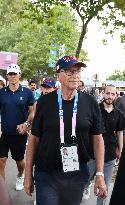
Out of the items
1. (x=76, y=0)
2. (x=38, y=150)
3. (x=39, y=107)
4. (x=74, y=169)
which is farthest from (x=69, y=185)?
(x=76, y=0)

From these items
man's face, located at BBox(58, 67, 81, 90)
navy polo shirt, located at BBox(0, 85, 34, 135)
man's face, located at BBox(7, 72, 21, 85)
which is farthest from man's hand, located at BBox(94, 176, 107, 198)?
man's face, located at BBox(7, 72, 21, 85)

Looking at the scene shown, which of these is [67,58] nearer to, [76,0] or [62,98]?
[62,98]

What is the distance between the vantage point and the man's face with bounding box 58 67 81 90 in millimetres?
4312

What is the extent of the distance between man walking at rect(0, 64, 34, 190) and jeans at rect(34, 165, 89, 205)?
7.40 ft

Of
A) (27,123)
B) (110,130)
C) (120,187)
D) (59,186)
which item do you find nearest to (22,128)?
(27,123)

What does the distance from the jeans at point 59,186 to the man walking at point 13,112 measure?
2.25m

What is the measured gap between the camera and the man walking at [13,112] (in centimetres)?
676

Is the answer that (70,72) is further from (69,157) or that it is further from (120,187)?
(120,187)

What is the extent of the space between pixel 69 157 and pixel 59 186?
0.98ft

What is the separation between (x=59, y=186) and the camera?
4.36 meters

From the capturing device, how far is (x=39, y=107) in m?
4.37

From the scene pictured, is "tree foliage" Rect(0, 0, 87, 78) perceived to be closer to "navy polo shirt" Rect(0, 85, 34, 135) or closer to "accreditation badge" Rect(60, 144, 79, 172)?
"navy polo shirt" Rect(0, 85, 34, 135)

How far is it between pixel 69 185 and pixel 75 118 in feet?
2.04

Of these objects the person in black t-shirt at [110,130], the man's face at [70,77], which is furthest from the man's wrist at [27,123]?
the man's face at [70,77]
